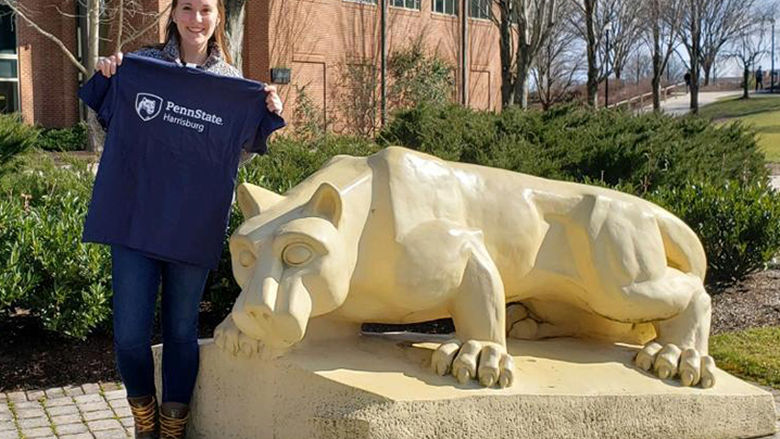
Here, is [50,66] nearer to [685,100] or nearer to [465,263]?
[465,263]

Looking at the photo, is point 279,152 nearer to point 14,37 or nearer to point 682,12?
point 14,37

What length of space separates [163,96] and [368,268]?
1.02 meters

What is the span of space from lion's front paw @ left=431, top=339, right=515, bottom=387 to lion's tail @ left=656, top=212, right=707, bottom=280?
3.36 ft

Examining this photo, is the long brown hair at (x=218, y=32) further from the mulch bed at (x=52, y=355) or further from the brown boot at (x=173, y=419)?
the mulch bed at (x=52, y=355)

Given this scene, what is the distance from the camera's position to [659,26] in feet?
140

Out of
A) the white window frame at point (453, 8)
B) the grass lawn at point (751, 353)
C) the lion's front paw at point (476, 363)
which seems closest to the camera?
the lion's front paw at point (476, 363)

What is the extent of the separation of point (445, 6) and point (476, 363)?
33.6 metres

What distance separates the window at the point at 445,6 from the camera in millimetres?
35200

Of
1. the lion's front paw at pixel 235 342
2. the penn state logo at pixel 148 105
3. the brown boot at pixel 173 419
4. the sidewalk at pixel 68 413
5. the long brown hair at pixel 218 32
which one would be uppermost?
the long brown hair at pixel 218 32

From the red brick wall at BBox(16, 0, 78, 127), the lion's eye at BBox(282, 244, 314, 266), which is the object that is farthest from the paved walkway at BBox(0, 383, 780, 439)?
the red brick wall at BBox(16, 0, 78, 127)

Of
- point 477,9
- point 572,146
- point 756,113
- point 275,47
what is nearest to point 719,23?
point 756,113

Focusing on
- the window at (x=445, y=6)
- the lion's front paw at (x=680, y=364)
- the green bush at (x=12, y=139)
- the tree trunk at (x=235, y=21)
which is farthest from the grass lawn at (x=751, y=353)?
the window at (x=445, y=6)

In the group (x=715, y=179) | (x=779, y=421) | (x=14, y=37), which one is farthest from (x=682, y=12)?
(x=779, y=421)

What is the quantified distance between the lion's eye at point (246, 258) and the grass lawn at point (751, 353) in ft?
12.9
